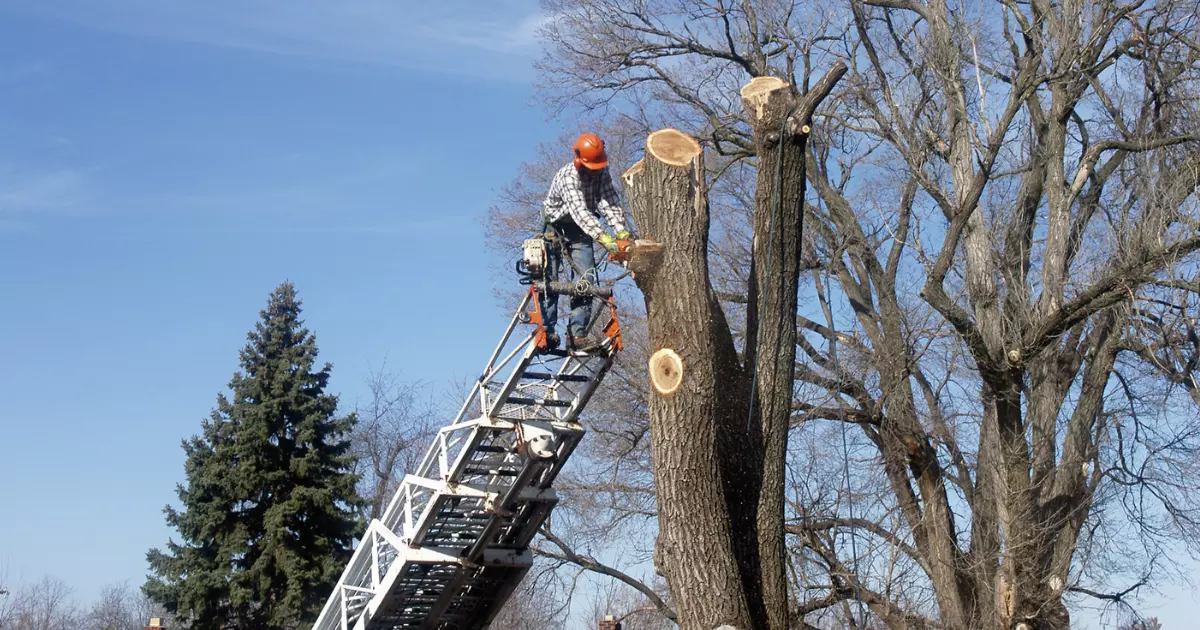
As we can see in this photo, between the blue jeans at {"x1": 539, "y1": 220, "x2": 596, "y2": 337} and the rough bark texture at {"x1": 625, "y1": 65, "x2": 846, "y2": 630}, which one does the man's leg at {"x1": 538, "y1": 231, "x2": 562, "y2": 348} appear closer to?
the blue jeans at {"x1": 539, "y1": 220, "x2": 596, "y2": 337}

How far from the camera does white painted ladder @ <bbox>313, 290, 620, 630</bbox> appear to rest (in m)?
10.3

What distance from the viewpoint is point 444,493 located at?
1063cm

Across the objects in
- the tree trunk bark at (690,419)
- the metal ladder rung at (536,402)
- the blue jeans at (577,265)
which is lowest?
the tree trunk bark at (690,419)

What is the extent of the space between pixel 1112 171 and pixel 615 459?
8214 mm

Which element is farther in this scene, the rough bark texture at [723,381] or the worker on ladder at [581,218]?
the worker on ladder at [581,218]

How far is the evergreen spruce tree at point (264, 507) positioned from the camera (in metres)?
20.5

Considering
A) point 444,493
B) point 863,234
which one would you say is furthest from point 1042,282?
point 444,493

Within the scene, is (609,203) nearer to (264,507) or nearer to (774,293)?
(774,293)

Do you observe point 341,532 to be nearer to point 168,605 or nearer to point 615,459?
point 168,605

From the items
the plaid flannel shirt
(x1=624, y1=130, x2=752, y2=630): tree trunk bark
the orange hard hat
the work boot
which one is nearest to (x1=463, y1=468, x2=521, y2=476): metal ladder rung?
the work boot

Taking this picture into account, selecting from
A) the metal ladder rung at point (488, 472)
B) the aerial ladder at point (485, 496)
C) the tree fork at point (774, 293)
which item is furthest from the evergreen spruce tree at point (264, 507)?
the tree fork at point (774, 293)

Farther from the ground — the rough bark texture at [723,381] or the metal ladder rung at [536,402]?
the metal ladder rung at [536,402]

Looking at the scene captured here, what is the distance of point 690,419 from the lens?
5.92 meters

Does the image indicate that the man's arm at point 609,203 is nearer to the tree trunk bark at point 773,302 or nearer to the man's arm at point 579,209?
the man's arm at point 579,209
